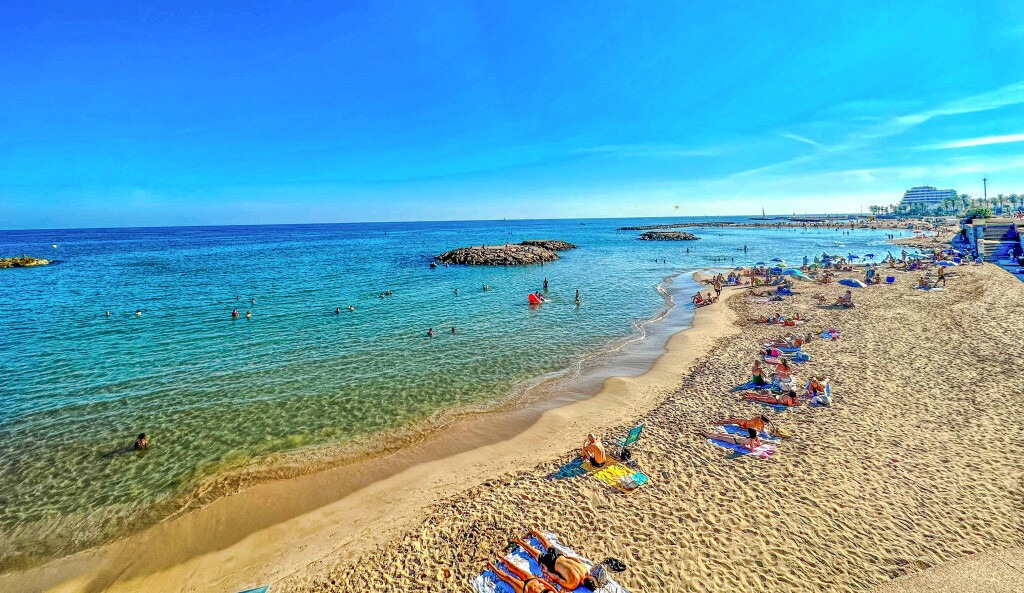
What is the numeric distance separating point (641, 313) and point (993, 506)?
66.9 feet

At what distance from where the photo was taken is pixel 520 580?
6.66m

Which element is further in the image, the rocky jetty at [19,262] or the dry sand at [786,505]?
the rocky jetty at [19,262]

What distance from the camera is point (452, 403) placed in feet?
48.5

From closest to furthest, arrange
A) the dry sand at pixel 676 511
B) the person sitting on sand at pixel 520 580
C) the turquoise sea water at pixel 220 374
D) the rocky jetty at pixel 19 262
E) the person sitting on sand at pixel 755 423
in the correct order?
the person sitting on sand at pixel 520 580, the dry sand at pixel 676 511, the turquoise sea water at pixel 220 374, the person sitting on sand at pixel 755 423, the rocky jetty at pixel 19 262

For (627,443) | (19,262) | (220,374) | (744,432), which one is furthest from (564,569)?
(19,262)

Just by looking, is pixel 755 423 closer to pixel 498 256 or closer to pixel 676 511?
pixel 676 511

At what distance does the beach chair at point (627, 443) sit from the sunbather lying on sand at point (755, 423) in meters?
2.84

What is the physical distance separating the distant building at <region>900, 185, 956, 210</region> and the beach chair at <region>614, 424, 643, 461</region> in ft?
830

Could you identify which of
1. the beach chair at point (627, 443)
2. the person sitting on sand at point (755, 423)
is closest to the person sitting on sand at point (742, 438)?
the person sitting on sand at point (755, 423)

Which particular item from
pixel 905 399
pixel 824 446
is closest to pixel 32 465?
pixel 824 446

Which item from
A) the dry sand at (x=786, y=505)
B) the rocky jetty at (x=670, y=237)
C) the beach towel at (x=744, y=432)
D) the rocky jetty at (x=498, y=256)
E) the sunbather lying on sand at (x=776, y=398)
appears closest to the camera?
the dry sand at (x=786, y=505)

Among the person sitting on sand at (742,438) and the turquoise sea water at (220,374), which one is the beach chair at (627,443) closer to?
the person sitting on sand at (742,438)

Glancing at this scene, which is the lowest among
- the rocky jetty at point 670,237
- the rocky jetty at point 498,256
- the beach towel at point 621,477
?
the beach towel at point 621,477

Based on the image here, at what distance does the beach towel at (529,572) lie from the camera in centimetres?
641
